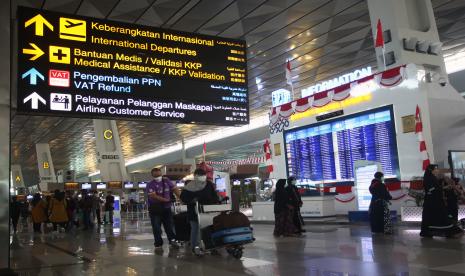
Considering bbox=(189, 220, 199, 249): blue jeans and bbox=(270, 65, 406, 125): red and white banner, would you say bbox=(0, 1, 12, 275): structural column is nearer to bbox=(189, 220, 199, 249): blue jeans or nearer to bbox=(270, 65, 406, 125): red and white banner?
bbox=(189, 220, 199, 249): blue jeans

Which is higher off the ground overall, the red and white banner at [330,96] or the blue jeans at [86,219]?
the red and white banner at [330,96]

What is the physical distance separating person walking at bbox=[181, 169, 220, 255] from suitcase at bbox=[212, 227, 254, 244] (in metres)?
0.50

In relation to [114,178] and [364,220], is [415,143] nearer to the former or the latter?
[364,220]

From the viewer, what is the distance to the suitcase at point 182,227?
950 cm

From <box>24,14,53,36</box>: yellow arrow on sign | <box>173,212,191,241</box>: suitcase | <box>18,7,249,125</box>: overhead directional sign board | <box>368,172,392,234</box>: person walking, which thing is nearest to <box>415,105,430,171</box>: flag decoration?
<box>368,172,392,234</box>: person walking

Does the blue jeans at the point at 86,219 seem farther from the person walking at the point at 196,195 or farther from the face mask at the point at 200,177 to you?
the face mask at the point at 200,177

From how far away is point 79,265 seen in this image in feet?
24.1

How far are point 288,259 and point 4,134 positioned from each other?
426cm

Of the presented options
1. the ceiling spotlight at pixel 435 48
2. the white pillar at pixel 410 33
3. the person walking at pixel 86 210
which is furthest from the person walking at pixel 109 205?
the ceiling spotlight at pixel 435 48

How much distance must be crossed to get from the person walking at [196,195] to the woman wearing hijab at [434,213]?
4.13 meters

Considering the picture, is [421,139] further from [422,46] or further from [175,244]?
[175,244]

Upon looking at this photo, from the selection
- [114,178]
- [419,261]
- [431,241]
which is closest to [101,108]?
[419,261]

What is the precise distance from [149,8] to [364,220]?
9456 millimetres

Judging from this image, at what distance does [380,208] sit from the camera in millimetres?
10125
